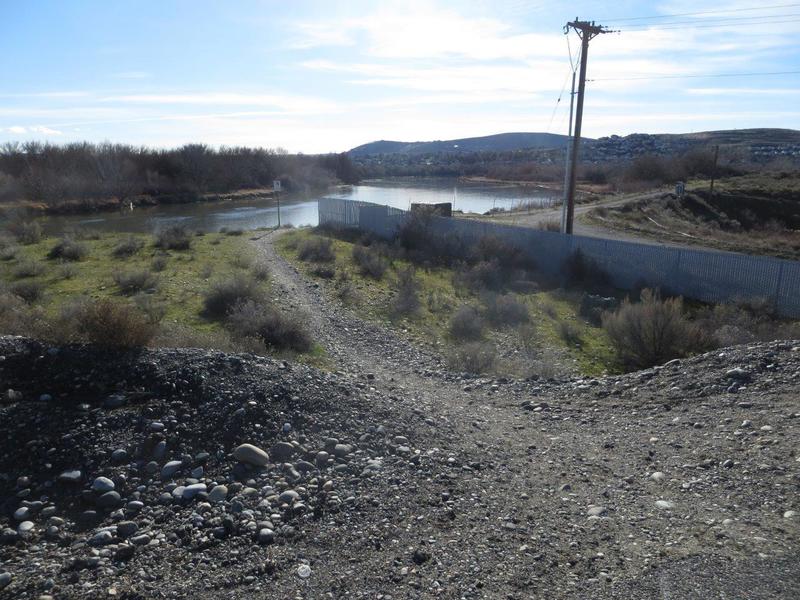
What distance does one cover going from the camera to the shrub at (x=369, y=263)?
2250 cm

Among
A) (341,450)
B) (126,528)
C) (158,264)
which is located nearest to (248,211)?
(158,264)

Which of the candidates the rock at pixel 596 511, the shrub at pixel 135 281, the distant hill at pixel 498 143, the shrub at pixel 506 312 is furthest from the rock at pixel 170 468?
the distant hill at pixel 498 143

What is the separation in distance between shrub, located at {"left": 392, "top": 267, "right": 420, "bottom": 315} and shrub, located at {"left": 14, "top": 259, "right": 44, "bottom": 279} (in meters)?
11.4

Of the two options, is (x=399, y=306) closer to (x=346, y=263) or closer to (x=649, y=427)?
(x=346, y=263)

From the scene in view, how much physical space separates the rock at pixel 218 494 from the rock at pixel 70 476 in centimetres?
114

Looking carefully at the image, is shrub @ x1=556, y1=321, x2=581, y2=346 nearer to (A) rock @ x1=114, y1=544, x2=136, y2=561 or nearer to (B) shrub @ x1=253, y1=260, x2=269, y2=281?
(B) shrub @ x1=253, y1=260, x2=269, y2=281

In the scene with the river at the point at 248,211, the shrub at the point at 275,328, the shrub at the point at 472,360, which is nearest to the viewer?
Result: the shrub at the point at 472,360

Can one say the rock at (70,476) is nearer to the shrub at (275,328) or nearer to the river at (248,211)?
the shrub at (275,328)

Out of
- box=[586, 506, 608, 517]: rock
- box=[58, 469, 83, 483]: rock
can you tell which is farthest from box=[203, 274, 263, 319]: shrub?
box=[586, 506, 608, 517]: rock

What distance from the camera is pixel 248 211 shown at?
192 ft

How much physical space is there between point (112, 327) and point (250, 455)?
3.36 m

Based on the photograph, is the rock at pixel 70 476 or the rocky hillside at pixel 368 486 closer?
the rocky hillside at pixel 368 486

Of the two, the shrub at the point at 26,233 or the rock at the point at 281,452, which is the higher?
the rock at the point at 281,452

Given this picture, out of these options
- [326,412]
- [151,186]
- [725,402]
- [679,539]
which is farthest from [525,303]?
[151,186]
